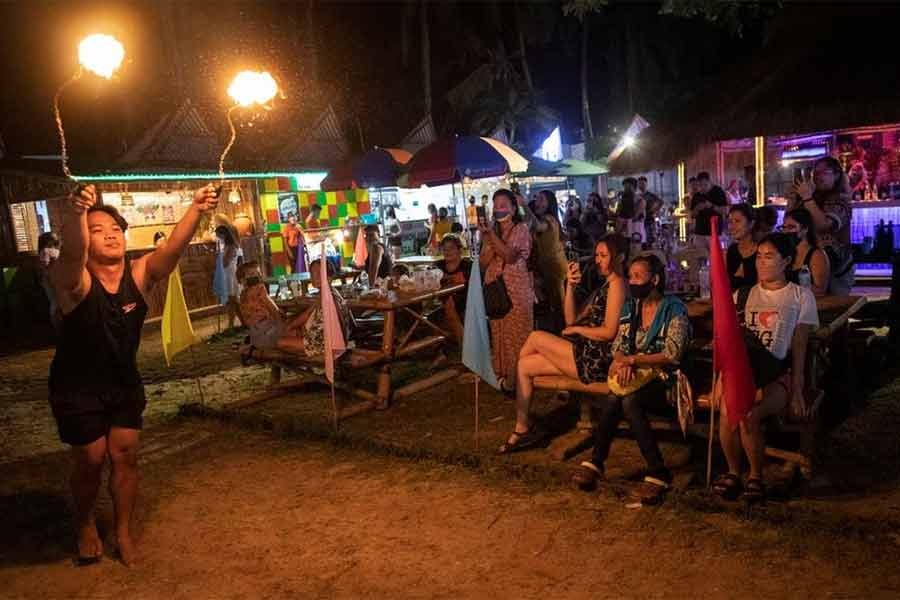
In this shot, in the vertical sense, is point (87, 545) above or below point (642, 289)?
below

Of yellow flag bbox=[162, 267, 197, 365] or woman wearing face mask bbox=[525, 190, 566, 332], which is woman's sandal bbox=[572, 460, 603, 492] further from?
yellow flag bbox=[162, 267, 197, 365]

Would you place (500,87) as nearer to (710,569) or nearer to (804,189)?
(804,189)

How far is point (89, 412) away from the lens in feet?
13.3

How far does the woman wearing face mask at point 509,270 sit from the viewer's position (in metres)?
6.53

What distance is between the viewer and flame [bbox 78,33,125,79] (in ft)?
13.9

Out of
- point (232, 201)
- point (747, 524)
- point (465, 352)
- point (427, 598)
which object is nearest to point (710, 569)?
point (747, 524)

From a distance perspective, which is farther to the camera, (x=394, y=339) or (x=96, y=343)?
(x=394, y=339)

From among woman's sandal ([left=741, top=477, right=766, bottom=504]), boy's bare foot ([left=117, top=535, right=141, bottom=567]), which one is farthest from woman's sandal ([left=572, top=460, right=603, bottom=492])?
boy's bare foot ([left=117, top=535, right=141, bottom=567])

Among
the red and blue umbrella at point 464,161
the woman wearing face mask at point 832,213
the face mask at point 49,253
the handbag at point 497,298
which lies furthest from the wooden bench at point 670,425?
the face mask at point 49,253

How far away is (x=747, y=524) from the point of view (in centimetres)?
418

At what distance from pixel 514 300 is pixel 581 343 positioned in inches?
59.1

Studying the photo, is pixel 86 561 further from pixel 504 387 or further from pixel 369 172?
pixel 369 172

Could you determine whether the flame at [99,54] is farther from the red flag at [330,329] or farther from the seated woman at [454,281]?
the seated woman at [454,281]

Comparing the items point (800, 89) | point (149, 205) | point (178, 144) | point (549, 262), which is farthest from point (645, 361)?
point (149, 205)
